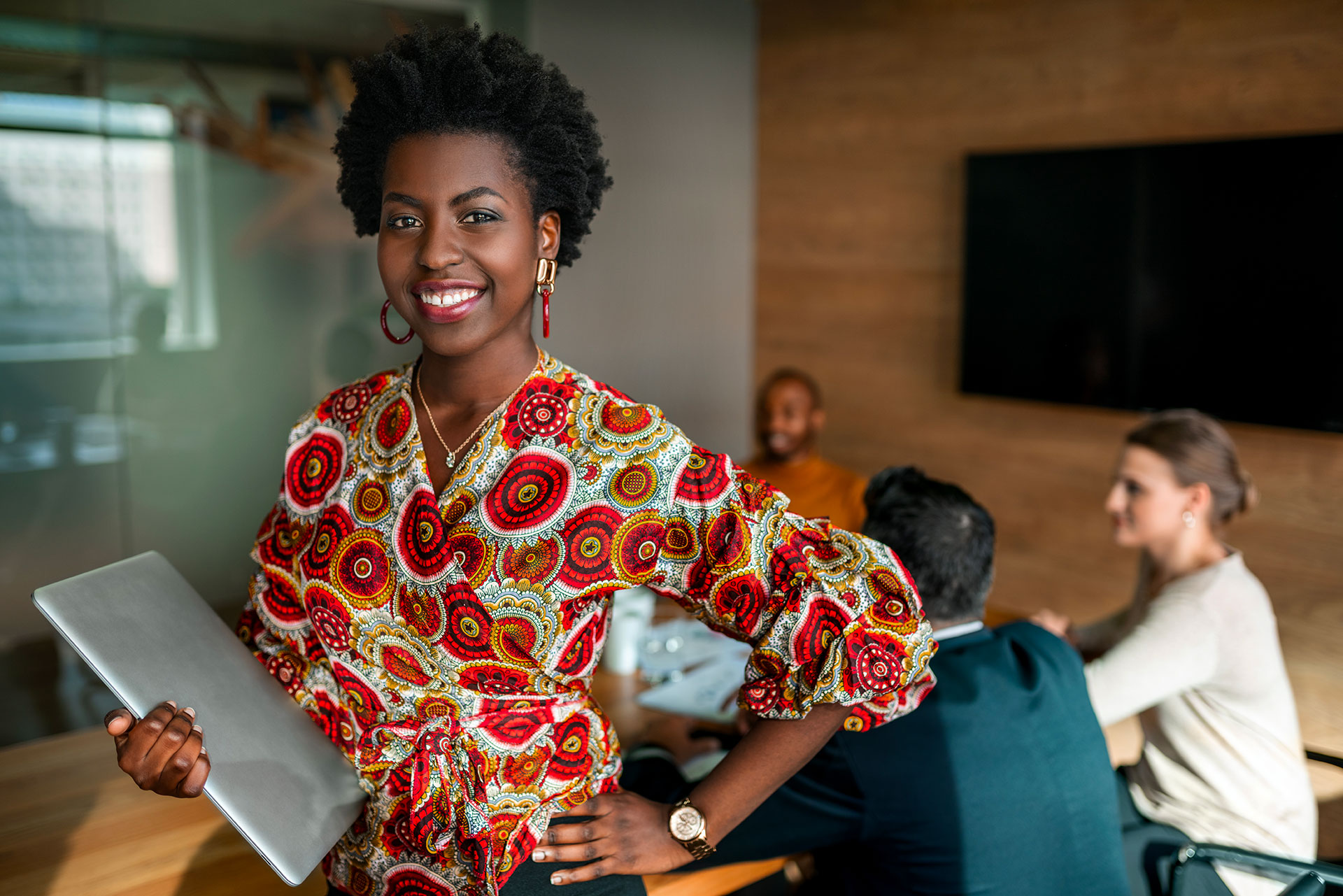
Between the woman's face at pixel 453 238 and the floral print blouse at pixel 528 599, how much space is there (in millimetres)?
97

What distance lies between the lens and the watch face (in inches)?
41.9

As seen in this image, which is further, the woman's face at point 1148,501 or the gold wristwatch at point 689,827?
the woman's face at point 1148,501

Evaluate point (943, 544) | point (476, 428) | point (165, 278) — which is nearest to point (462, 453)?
point (476, 428)

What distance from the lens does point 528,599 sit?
0.97 m

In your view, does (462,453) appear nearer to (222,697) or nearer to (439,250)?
(439,250)

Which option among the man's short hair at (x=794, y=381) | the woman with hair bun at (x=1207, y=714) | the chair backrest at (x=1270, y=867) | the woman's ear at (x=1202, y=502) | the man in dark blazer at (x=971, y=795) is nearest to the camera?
the man in dark blazer at (x=971, y=795)

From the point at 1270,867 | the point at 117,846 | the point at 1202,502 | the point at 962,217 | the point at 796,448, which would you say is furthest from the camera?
the point at 962,217

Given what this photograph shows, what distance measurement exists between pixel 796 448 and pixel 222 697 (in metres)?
2.50

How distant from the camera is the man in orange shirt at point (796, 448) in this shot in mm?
3240

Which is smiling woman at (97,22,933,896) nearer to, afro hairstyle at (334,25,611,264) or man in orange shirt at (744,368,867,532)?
afro hairstyle at (334,25,611,264)

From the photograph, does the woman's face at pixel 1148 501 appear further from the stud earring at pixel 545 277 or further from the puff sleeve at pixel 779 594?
the stud earring at pixel 545 277

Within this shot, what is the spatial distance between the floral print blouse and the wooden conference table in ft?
1.20

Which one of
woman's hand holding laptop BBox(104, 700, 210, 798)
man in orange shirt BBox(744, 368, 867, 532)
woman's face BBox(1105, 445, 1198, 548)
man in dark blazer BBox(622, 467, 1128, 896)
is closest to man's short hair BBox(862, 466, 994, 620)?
man in dark blazer BBox(622, 467, 1128, 896)

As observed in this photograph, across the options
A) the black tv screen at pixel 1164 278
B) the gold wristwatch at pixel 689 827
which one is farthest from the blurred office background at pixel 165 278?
the gold wristwatch at pixel 689 827
